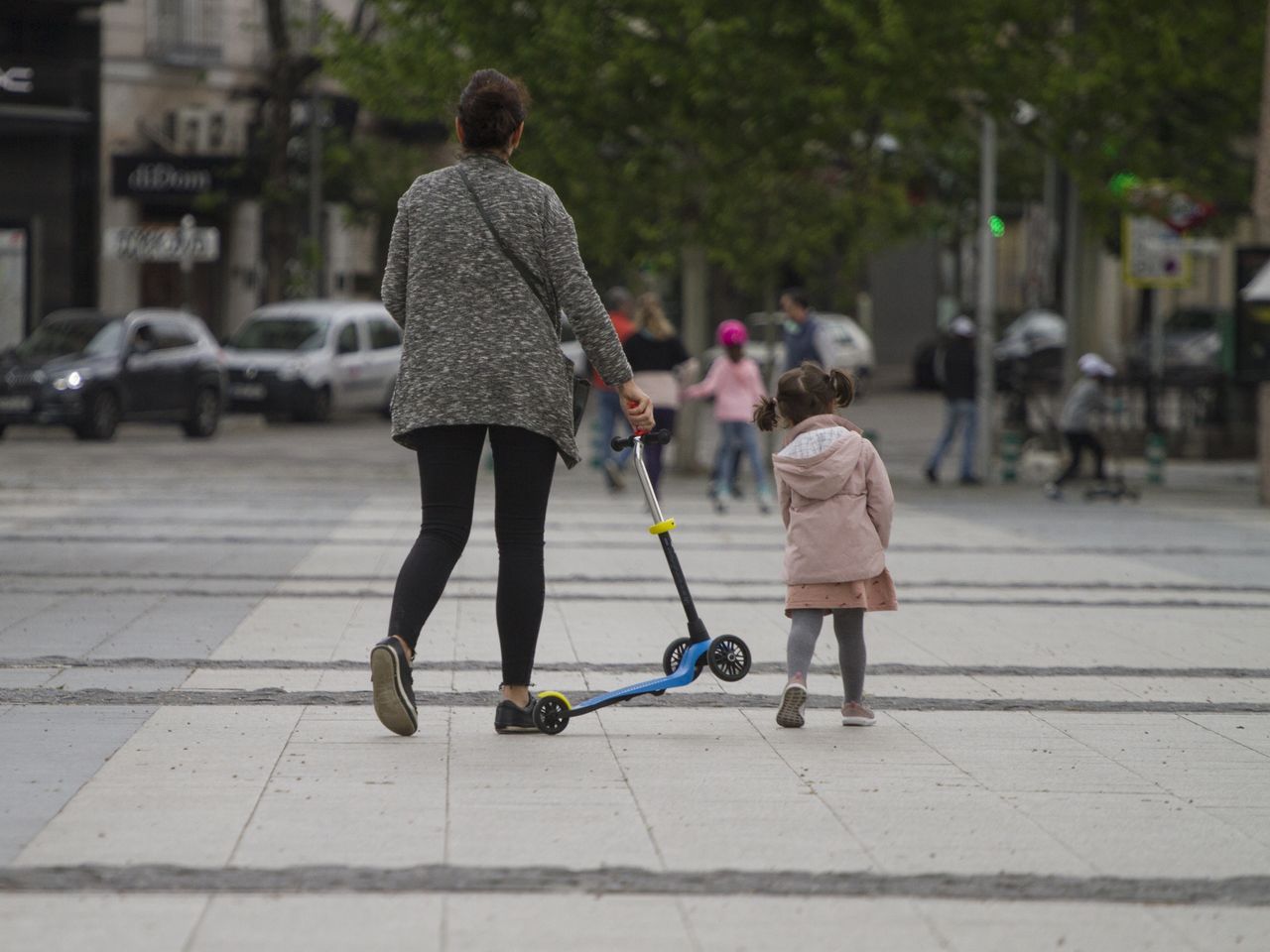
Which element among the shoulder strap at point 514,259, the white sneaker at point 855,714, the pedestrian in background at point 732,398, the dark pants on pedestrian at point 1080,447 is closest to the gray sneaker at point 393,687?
the shoulder strap at point 514,259

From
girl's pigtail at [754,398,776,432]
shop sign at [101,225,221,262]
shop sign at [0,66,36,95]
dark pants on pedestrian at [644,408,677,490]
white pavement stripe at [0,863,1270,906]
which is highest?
shop sign at [0,66,36,95]

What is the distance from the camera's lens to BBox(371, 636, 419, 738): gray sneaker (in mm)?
6059

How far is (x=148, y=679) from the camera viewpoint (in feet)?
25.0

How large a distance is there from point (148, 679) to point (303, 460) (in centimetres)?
A: 1706

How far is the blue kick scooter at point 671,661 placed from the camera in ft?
21.1

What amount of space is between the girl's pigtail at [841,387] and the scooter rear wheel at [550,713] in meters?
1.33

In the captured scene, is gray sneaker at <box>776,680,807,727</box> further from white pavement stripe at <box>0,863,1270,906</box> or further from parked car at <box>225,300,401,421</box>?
parked car at <box>225,300,401,421</box>

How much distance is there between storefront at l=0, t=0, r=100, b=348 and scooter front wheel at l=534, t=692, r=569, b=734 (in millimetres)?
29325

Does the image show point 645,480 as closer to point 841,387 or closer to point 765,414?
point 765,414

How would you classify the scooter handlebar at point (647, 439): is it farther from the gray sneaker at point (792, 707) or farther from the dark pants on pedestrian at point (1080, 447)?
the dark pants on pedestrian at point (1080, 447)

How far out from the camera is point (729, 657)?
6.50 meters

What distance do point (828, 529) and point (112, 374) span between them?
844 inches

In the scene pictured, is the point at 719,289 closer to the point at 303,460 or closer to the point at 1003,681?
the point at 303,460

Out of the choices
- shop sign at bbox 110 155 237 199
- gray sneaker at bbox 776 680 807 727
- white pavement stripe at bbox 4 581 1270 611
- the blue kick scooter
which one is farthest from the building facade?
the blue kick scooter
